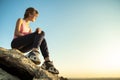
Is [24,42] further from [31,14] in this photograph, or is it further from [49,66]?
[49,66]

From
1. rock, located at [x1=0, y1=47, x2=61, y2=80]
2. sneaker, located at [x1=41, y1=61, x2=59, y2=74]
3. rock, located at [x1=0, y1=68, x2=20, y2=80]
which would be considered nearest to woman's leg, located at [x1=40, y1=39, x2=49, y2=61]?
sneaker, located at [x1=41, y1=61, x2=59, y2=74]

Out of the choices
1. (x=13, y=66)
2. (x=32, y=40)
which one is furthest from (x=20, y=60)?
(x=32, y=40)

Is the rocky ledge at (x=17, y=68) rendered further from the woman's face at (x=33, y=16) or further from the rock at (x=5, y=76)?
the woman's face at (x=33, y=16)

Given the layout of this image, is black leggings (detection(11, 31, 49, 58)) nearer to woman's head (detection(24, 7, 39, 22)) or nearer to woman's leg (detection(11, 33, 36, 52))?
woman's leg (detection(11, 33, 36, 52))

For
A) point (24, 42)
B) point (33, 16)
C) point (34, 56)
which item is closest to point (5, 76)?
point (34, 56)

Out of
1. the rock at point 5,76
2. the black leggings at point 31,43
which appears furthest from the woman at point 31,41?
the rock at point 5,76

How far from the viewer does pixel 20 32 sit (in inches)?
283

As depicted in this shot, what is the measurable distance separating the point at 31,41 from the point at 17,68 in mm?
937

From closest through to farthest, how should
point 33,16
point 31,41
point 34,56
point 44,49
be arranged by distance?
point 34,56
point 31,41
point 44,49
point 33,16

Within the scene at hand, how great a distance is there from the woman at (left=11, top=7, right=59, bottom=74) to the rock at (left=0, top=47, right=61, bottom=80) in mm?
263

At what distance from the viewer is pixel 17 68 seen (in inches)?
261

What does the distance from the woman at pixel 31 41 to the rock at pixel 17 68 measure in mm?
263

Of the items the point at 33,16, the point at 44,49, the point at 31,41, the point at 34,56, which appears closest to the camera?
the point at 34,56

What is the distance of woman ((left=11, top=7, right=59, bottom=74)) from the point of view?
6.86 meters
